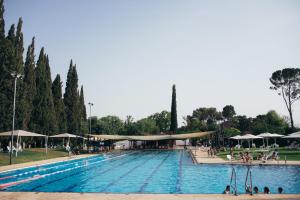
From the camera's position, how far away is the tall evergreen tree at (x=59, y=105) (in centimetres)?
4316

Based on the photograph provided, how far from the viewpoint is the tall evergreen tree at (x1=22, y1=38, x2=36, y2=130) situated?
110 feet

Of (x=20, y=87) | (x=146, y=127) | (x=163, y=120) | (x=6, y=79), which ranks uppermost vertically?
(x=6, y=79)

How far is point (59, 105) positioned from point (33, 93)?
24.9 feet

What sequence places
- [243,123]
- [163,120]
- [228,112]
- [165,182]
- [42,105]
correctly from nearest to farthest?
[165,182]
[42,105]
[243,123]
[163,120]
[228,112]

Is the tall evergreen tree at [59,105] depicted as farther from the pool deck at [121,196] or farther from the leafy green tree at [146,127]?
the pool deck at [121,196]

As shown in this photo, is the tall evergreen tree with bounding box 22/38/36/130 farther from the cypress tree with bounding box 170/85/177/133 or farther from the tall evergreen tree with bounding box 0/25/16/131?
the cypress tree with bounding box 170/85/177/133

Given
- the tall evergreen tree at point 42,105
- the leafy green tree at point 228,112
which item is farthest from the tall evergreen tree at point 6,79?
the leafy green tree at point 228,112

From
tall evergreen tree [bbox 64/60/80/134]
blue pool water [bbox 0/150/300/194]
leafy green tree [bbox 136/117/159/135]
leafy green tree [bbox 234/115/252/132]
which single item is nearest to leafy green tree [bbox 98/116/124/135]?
leafy green tree [bbox 136/117/159/135]

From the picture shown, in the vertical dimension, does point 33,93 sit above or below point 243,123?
above

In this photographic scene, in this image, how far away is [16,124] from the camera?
31.8 metres

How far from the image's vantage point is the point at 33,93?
3638 centimetres

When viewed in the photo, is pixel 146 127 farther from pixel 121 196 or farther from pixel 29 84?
pixel 121 196

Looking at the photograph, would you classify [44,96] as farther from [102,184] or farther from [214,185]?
[214,185]

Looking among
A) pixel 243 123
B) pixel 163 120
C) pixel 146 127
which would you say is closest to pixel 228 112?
pixel 243 123
